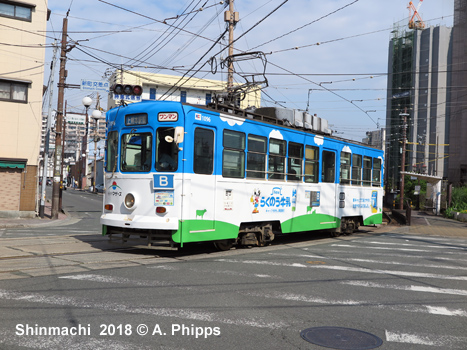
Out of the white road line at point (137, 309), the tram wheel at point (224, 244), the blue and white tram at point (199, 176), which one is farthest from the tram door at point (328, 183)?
the white road line at point (137, 309)

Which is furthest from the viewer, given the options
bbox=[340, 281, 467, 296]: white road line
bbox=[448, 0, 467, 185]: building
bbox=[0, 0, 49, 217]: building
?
bbox=[448, 0, 467, 185]: building

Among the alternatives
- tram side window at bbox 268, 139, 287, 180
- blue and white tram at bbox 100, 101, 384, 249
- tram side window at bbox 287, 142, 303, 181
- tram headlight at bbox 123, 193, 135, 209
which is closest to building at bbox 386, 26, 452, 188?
tram side window at bbox 287, 142, 303, 181

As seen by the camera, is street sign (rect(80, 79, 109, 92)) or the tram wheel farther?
street sign (rect(80, 79, 109, 92))

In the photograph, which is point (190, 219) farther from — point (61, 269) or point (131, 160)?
point (61, 269)

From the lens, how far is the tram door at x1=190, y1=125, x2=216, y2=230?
398 inches

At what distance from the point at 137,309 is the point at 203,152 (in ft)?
16.4

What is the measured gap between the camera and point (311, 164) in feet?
46.1

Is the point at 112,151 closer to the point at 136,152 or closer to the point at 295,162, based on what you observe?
the point at 136,152

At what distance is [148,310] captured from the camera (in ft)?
19.1

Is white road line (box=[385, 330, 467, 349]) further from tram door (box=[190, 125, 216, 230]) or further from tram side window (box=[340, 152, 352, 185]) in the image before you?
tram side window (box=[340, 152, 352, 185])

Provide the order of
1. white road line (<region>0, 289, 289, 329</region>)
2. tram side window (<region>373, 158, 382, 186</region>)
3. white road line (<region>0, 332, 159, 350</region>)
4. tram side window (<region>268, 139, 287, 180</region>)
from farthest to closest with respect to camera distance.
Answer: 1. tram side window (<region>373, 158, 382, 186</region>)
2. tram side window (<region>268, 139, 287, 180</region>)
3. white road line (<region>0, 289, 289, 329</region>)
4. white road line (<region>0, 332, 159, 350</region>)

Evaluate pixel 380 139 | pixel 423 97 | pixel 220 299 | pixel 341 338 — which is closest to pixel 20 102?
pixel 220 299

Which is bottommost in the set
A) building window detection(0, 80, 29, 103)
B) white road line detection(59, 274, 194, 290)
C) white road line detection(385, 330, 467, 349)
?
white road line detection(59, 274, 194, 290)

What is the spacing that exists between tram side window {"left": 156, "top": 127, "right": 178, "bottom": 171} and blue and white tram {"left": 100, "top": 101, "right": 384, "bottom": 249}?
21 mm
